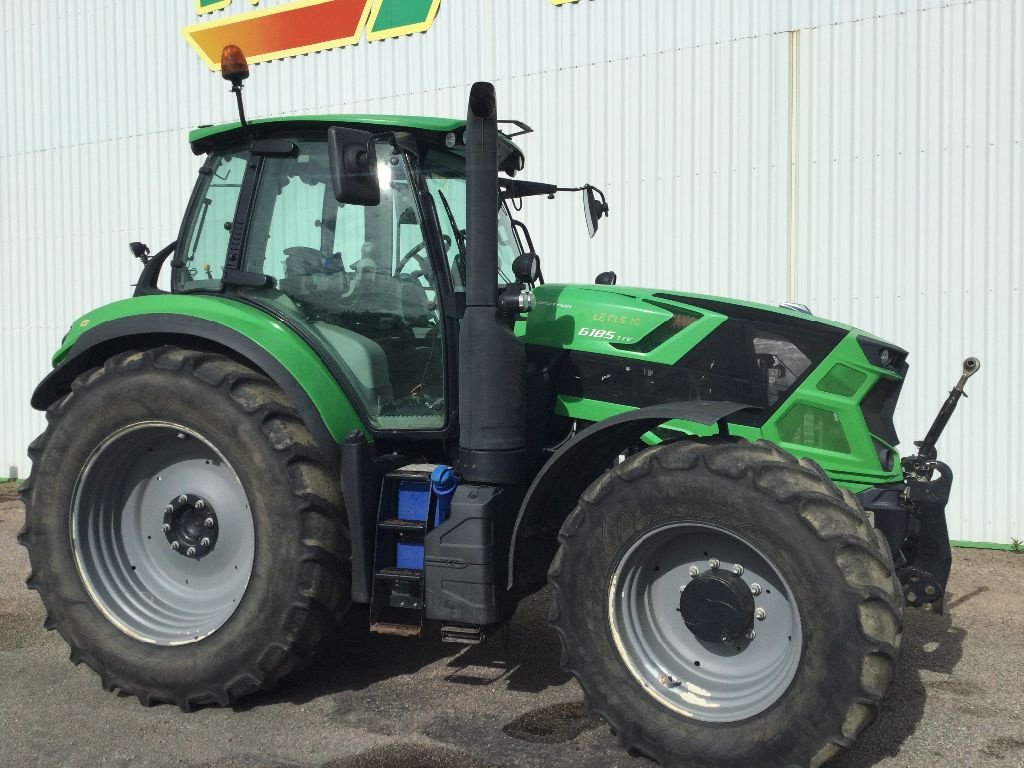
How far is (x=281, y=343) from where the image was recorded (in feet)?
13.3

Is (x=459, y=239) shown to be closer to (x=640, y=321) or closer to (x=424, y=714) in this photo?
(x=640, y=321)

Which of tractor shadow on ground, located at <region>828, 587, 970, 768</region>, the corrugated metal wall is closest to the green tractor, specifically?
tractor shadow on ground, located at <region>828, 587, 970, 768</region>

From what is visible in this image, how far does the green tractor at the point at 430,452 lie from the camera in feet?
11.5

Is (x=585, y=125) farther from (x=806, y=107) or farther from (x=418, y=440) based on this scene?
(x=418, y=440)

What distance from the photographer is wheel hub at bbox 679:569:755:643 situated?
11.3ft

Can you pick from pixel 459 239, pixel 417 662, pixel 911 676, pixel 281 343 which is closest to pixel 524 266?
pixel 459 239

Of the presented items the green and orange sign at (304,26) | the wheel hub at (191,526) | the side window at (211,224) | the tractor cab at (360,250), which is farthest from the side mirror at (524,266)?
the green and orange sign at (304,26)

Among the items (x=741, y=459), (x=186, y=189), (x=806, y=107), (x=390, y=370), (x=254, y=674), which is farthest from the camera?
(x=186, y=189)

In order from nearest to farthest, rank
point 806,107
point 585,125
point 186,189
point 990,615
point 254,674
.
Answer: point 254,674
point 990,615
point 806,107
point 585,125
point 186,189

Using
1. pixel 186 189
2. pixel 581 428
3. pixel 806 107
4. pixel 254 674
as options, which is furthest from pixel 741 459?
pixel 186 189

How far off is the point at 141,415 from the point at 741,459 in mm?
2453

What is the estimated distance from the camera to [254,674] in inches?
155

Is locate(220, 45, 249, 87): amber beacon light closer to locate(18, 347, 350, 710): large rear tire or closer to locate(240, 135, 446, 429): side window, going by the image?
locate(240, 135, 446, 429): side window

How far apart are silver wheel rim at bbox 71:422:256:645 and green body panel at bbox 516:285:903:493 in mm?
1483
